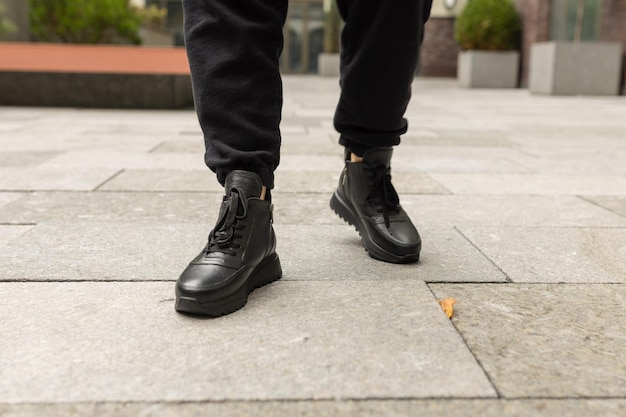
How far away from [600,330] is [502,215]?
1067 millimetres

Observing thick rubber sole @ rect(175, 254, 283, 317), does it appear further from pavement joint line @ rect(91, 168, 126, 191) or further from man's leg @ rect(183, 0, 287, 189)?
pavement joint line @ rect(91, 168, 126, 191)

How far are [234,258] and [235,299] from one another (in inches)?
3.8

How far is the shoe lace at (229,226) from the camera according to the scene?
1.40 metres

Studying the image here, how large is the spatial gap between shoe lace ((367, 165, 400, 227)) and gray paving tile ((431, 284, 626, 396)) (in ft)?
1.09

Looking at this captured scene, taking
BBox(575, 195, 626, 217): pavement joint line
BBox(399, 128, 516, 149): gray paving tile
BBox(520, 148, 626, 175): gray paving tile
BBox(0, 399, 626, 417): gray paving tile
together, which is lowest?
BBox(399, 128, 516, 149): gray paving tile

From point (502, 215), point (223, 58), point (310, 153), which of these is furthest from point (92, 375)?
point (310, 153)

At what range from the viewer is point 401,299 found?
55.1 inches

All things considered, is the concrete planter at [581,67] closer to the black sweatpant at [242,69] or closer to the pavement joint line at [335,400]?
the black sweatpant at [242,69]

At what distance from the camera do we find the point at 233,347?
3.75 feet

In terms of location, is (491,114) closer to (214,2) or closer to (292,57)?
(214,2)

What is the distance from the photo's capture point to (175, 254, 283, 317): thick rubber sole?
1.28 metres

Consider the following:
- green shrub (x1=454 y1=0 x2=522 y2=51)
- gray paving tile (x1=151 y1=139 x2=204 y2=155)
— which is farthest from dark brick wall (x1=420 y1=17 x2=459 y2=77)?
gray paving tile (x1=151 y1=139 x2=204 y2=155)

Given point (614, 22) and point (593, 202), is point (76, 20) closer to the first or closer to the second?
point (593, 202)

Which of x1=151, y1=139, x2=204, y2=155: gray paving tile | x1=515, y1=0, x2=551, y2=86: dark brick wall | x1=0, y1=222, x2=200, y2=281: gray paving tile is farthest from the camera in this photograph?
x1=515, y1=0, x2=551, y2=86: dark brick wall
